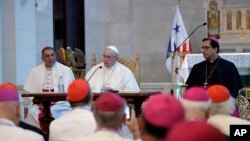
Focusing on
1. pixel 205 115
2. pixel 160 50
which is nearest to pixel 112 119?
pixel 205 115

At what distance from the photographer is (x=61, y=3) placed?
14883 millimetres

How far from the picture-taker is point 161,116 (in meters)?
2.40

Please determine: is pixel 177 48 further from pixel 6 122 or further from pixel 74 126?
Result: pixel 6 122

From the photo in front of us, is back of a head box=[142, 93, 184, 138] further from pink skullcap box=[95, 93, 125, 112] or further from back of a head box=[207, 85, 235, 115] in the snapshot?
back of a head box=[207, 85, 235, 115]

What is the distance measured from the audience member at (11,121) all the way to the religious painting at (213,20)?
→ 35.6 feet

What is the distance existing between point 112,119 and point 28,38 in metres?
9.12

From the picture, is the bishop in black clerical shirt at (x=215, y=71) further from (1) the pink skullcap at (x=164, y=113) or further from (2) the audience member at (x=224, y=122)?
(1) the pink skullcap at (x=164, y=113)

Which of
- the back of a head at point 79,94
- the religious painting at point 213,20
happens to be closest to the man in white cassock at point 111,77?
the back of a head at point 79,94

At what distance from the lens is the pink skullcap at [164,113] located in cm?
239

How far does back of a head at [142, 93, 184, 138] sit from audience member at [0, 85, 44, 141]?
1.35m

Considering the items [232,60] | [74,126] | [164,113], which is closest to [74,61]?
[232,60]

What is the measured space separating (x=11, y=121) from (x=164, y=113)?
1.78 m

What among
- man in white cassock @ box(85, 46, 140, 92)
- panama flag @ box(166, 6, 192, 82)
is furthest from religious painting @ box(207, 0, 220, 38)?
man in white cassock @ box(85, 46, 140, 92)

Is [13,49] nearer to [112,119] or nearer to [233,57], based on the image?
[233,57]
